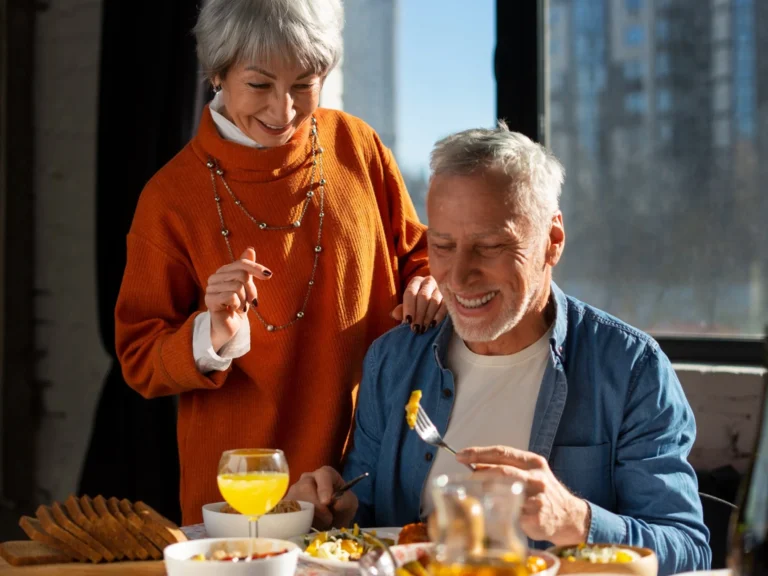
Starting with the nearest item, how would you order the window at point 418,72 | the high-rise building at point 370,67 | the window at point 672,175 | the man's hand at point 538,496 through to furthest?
1. the man's hand at point 538,496
2. the window at point 672,175
3. the window at point 418,72
4. the high-rise building at point 370,67

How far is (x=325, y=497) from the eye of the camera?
184 centimetres

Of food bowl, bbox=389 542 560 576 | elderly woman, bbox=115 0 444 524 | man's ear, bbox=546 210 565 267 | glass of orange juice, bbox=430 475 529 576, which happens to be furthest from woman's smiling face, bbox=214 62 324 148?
glass of orange juice, bbox=430 475 529 576

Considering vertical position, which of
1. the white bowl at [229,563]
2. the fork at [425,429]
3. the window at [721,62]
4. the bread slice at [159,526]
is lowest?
the bread slice at [159,526]

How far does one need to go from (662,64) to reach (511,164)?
4.99ft

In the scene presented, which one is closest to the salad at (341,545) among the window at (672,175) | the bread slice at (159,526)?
the bread slice at (159,526)

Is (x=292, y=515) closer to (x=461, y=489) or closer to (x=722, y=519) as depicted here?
(x=461, y=489)

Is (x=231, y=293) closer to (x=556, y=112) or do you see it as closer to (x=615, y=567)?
(x=615, y=567)

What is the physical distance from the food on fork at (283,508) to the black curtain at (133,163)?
2024mm

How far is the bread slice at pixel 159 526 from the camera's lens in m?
1.61

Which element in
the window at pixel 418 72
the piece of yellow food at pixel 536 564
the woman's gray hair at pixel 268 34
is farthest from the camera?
the window at pixel 418 72

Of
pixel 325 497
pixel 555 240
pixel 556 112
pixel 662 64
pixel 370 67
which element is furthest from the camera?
pixel 370 67

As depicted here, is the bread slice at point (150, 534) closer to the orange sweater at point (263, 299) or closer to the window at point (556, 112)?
the orange sweater at point (263, 299)

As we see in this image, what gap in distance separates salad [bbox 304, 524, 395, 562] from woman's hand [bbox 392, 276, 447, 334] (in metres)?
0.62

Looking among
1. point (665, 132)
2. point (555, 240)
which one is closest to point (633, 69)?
point (665, 132)
